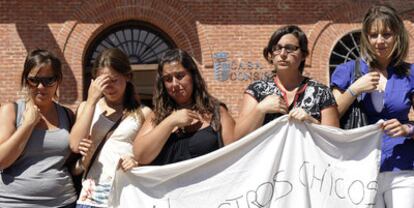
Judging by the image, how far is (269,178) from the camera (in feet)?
12.5

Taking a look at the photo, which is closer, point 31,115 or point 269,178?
point 31,115

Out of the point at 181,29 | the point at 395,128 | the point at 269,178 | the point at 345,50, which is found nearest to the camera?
the point at 395,128

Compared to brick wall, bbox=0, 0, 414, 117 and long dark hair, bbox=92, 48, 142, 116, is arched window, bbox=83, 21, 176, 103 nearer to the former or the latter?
brick wall, bbox=0, 0, 414, 117

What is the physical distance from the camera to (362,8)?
11602mm

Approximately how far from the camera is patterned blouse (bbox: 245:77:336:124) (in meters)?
3.84

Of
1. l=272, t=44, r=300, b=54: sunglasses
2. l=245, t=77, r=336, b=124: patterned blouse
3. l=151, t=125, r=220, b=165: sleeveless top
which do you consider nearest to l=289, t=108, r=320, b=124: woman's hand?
l=245, t=77, r=336, b=124: patterned blouse

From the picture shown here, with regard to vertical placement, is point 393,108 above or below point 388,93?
below

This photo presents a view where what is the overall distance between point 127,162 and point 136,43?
7.98 meters

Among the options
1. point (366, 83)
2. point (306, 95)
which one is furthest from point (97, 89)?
point (366, 83)

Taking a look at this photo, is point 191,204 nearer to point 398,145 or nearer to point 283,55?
point 283,55

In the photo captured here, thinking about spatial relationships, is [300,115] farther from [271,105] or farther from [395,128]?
[395,128]

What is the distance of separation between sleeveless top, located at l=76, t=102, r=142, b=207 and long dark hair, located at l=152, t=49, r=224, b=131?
0.74 ft

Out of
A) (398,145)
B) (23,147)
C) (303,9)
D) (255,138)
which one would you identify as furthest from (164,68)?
(303,9)

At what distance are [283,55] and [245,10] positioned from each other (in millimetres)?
7536
